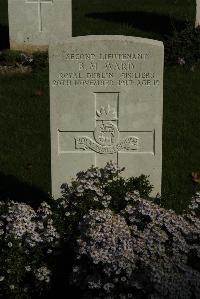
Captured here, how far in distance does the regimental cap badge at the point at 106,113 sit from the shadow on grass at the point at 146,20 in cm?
761

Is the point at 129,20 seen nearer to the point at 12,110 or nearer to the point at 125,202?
the point at 12,110

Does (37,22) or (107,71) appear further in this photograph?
(37,22)

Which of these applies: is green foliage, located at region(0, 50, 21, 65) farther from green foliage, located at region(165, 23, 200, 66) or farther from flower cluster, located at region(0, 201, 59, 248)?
flower cluster, located at region(0, 201, 59, 248)

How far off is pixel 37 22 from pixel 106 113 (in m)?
6.25

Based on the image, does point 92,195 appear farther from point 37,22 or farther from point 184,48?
point 37,22

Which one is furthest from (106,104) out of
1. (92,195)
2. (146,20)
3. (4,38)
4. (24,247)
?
(146,20)

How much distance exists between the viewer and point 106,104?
5945mm

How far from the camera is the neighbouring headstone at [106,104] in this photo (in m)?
5.77

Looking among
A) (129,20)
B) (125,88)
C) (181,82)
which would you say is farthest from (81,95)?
(129,20)

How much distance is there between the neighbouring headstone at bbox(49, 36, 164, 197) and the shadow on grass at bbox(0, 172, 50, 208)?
23.8 inches

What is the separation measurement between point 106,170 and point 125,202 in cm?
34

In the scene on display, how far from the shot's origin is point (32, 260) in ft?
15.9

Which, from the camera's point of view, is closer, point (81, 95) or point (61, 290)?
point (61, 290)

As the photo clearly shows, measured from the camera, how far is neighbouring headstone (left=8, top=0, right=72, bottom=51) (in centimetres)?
1169
